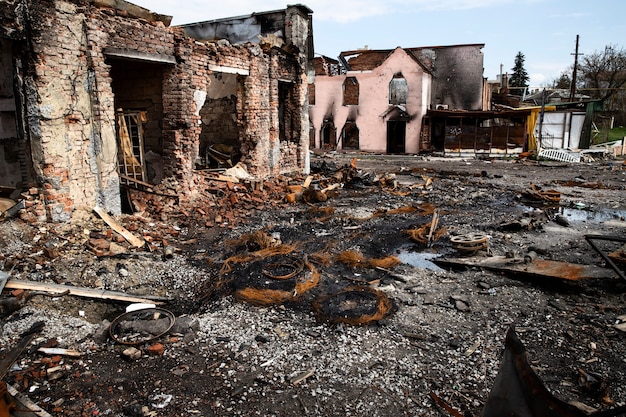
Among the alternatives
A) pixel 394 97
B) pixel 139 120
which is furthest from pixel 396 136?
pixel 139 120

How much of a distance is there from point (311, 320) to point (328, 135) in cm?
2833

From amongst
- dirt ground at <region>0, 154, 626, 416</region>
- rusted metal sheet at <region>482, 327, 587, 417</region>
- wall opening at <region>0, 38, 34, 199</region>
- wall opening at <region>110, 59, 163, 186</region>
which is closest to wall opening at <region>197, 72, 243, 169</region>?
wall opening at <region>110, 59, 163, 186</region>

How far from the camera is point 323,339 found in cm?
495

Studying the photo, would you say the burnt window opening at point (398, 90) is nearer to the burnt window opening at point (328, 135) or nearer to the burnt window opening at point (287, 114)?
the burnt window opening at point (328, 135)

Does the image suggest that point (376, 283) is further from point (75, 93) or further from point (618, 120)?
point (618, 120)

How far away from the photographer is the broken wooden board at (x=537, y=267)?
642 cm

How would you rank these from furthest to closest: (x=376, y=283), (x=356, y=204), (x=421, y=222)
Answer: (x=356, y=204), (x=421, y=222), (x=376, y=283)

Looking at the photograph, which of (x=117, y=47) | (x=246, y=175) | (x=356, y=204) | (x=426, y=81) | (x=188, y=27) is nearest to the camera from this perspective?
(x=117, y=47)

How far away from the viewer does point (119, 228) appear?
820 cm

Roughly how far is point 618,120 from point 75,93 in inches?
1918

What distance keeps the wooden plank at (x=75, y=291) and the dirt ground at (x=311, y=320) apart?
0.09 m

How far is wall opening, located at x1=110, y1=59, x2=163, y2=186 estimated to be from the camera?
10.7m

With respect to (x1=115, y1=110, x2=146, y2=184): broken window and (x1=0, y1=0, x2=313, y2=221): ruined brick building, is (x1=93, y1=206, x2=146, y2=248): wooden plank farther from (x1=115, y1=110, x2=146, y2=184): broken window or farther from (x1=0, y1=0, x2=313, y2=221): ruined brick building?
(x1=115, y1=110, x2=146, y2=184): broken window

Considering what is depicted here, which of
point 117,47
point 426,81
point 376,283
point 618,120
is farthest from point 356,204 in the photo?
point 618,120
